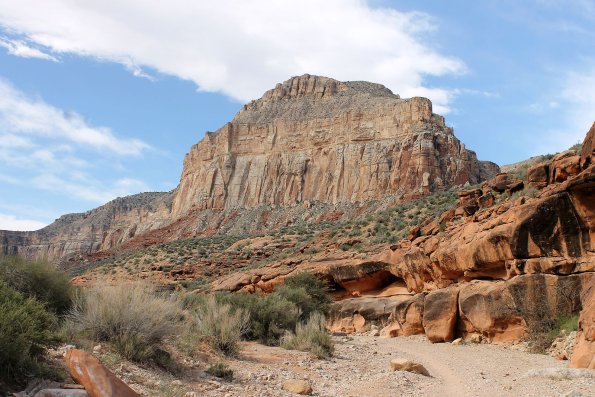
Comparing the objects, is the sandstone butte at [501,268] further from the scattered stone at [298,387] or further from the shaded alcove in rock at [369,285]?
the scattered stone at [298,387]

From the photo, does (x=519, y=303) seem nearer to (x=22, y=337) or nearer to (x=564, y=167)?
(x=564, y=167)

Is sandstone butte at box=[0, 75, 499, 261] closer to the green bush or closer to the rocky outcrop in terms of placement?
the rocky outcrop

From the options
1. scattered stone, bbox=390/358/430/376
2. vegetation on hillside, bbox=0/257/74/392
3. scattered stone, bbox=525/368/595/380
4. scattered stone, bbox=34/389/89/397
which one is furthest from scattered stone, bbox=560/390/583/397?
vegetation on hillside, bbox=0/257/74/392

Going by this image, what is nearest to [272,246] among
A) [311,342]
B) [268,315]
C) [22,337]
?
[268,315]

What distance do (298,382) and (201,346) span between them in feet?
9.21

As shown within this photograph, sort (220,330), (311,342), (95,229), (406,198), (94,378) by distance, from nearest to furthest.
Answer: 1. (94,378)
2. (220,330)
3. (311,342)
4. (406,198)
5. (95,229)

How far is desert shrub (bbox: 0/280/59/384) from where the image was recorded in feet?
20.1

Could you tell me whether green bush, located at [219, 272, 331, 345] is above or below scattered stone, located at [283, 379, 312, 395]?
above

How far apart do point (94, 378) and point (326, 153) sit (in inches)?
2628

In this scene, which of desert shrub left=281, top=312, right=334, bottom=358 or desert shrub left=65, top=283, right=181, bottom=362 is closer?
desert shrub left=65, top=283, right=181, bottom=362

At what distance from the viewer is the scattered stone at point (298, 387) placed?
8.73m

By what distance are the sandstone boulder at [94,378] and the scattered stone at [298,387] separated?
10.4 ft

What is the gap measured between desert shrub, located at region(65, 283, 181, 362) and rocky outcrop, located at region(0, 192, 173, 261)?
3568 inches

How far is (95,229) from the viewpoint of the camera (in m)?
115
